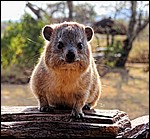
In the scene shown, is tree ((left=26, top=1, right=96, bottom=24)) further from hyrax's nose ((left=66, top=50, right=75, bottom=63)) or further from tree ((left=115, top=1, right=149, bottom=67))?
hyrax's nose ((left=66, top=50, right=75, bottom=63))

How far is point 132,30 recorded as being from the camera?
A: 1337 centimetres

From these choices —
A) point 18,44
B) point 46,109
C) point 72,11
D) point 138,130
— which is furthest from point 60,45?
point 72,11

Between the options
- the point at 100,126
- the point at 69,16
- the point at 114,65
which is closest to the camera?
the point at 100,126

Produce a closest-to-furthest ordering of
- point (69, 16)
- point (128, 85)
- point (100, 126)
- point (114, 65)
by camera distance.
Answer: point (100, 126)
point (128, 85)
point (69, 16)
point (114, 65)

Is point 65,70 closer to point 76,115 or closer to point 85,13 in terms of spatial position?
point 76,115

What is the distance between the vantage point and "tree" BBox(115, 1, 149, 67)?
1289 cm

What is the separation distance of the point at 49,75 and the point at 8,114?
0.33 meters

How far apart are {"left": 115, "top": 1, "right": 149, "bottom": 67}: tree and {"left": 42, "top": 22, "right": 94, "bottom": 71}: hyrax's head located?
10386 millimetres

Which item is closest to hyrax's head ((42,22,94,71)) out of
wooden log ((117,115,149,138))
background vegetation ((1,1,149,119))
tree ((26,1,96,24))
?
wooden log ((117,115,149,138))

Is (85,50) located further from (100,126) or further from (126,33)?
(126,33)

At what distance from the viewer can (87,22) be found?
38.6ft

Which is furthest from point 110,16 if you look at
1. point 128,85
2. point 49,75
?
point 49,75

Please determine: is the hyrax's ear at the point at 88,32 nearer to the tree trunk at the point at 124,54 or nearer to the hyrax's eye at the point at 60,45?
the hyrax's eye at the point at 60,45

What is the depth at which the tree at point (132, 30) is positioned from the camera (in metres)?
12.9
